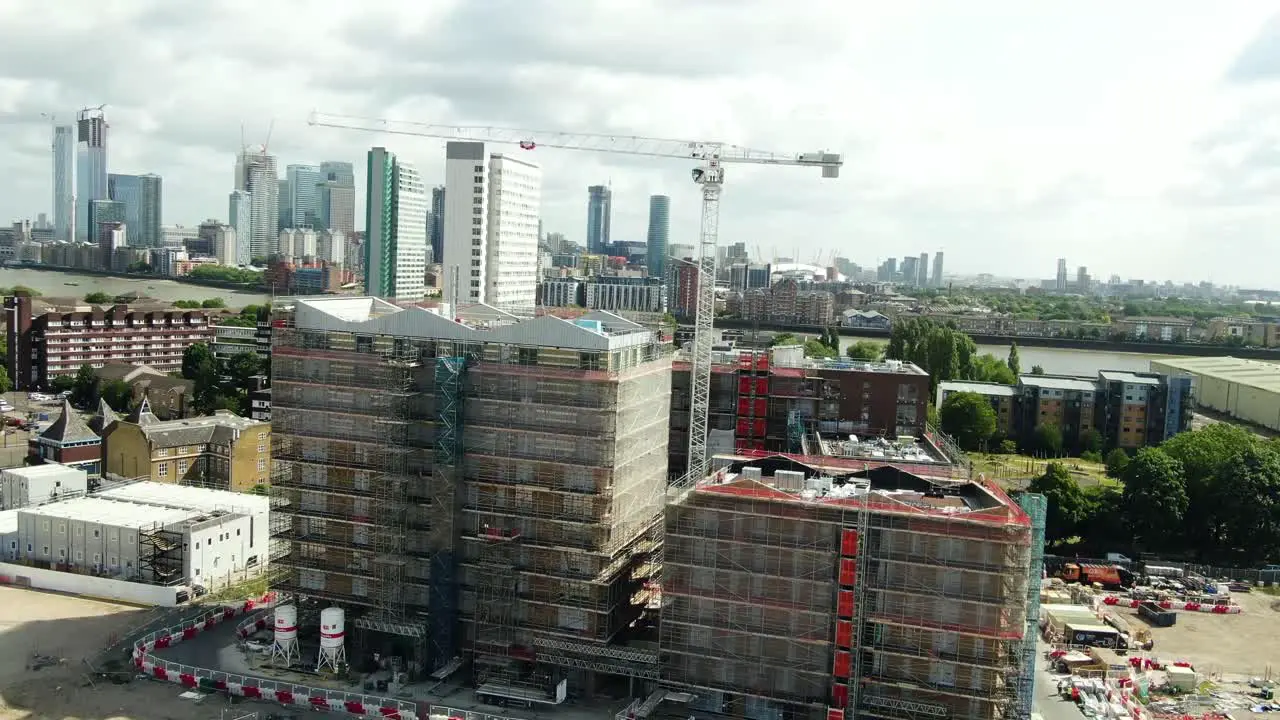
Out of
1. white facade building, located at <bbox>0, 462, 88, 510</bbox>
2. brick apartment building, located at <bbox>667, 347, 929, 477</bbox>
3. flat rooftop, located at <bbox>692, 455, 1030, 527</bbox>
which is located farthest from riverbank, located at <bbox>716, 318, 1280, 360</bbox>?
flat rooftop, located at <bbox>692, 455, 1030, 527</bbox>

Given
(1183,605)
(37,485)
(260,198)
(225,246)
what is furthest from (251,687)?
(260,198)

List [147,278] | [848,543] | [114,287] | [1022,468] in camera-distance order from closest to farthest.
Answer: [848,543] → [1022,468] → [114,287] → [147,278]

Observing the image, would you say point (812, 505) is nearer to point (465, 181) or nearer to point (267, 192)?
point (465, 181)

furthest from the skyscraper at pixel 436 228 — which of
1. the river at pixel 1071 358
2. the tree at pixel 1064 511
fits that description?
the tree at pixel 1064 511

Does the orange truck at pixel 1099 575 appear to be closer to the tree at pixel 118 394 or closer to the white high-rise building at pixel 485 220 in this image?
the white high-rise building at pixel 485 220

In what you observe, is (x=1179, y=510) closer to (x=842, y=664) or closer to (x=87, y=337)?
(x=842, y=664)
